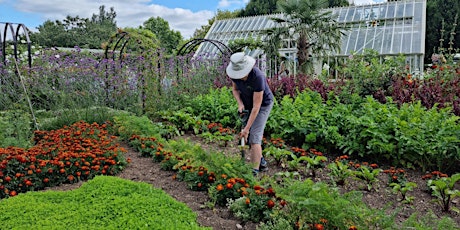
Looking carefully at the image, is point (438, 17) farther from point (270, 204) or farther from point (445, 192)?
point (270, 204)

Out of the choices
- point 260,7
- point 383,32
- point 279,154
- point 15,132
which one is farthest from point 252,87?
point 260,7

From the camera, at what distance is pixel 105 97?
6.64 meters

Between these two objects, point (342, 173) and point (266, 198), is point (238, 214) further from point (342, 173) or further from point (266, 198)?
point (342, 173)

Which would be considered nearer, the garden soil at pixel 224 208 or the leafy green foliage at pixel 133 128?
the garden soil at pixel 224 208

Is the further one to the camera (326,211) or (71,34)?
(71,34)

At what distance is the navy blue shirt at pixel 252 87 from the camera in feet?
12.6

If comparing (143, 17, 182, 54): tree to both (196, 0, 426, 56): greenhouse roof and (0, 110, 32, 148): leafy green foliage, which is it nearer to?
(196, 0, 426, 56): greenhouse roof

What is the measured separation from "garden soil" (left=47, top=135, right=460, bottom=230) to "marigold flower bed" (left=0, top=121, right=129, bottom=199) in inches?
4.9

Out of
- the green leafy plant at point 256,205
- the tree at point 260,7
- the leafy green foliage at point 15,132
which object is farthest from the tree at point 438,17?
the green leafy plant at point 256,205

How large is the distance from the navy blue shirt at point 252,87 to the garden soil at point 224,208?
0.75m

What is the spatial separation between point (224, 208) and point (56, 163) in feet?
5.37

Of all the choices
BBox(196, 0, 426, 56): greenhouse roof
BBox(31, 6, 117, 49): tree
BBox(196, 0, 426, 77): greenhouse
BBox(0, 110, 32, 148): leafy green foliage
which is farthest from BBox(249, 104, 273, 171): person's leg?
BBox(31, 6, 117, 49): tree

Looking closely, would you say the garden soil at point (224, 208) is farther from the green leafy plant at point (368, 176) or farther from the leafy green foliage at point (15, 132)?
the leafy green foliage at point (15, 132)

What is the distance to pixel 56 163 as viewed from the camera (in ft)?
11.4
